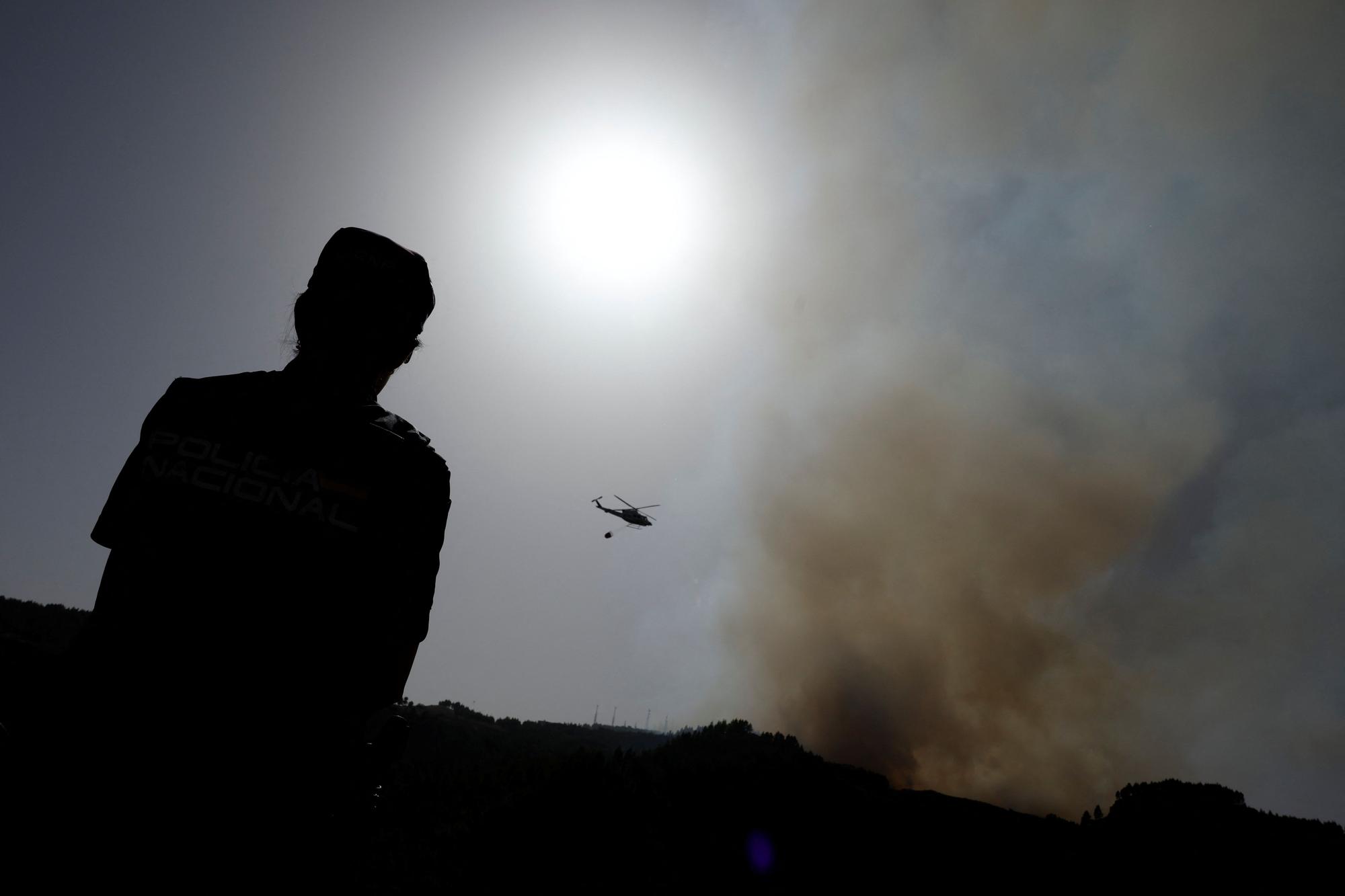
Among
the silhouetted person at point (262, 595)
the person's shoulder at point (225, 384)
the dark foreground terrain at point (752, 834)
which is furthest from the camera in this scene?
the dark foreground terrain at point (752, 834)

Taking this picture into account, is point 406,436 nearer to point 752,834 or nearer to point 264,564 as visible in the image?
point 264,564

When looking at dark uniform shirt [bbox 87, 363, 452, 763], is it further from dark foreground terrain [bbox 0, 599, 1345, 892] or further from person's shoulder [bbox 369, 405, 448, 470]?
dark foreground terrain [bbox 0, 599, 1345, 892]

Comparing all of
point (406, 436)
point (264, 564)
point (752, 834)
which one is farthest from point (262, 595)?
point (752, 834)

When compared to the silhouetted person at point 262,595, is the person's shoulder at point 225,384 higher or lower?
higher

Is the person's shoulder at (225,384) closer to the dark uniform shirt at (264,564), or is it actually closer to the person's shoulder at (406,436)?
the dark uniform shirt at (264,564)

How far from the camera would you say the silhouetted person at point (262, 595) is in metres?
1.70

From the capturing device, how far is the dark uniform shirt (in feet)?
5.88

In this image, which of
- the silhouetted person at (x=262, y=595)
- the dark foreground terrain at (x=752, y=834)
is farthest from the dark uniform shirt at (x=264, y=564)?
the dark foreground terrain at (x=752, y=834)

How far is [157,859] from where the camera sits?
1612 millimetres

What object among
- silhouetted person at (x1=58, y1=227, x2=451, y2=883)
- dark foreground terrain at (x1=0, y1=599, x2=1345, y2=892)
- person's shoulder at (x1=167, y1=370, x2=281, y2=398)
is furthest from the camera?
dark foreground terrain at (x1=0, y1=599, x2=1345, y2=892)

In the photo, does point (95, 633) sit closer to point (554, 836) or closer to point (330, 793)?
point (330, 793)

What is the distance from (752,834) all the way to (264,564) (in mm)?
30834

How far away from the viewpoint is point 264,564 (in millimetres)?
1922

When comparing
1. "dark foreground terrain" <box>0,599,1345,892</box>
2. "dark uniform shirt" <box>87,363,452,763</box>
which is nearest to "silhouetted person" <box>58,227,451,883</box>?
"dark uniform shirt" <box>87,363,452,763</box>
